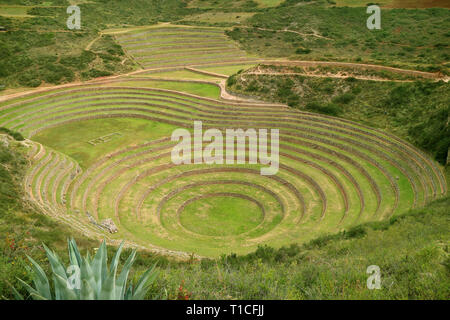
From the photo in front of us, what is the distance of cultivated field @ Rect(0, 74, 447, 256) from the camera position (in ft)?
Result: 68.6

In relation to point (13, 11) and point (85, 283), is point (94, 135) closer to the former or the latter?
point (85, 283)

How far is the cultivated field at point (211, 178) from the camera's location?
2092 centimetres

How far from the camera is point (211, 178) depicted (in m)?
27.3

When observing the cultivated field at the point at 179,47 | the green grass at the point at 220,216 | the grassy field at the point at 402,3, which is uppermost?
the grassy field at the point at 402,3

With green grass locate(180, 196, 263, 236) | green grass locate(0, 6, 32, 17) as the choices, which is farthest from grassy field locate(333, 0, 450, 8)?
green grass locate(180, 196, 263, 236)

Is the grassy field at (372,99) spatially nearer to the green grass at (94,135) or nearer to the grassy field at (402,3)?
the green grass at (94,135)

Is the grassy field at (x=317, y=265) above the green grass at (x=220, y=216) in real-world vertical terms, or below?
above

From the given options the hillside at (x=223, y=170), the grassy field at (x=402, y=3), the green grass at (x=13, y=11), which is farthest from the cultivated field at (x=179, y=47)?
the grassy field at (x=402, y=3)

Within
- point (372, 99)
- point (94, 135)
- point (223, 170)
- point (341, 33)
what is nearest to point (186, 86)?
point (94, 135)

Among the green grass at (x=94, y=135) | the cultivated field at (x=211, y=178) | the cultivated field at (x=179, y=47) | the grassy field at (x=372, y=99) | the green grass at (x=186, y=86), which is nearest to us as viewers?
the cultivated field at (x=211, y=178)

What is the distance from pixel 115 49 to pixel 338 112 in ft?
114

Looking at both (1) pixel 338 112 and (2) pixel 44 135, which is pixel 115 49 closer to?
(2) pixel 44 135
